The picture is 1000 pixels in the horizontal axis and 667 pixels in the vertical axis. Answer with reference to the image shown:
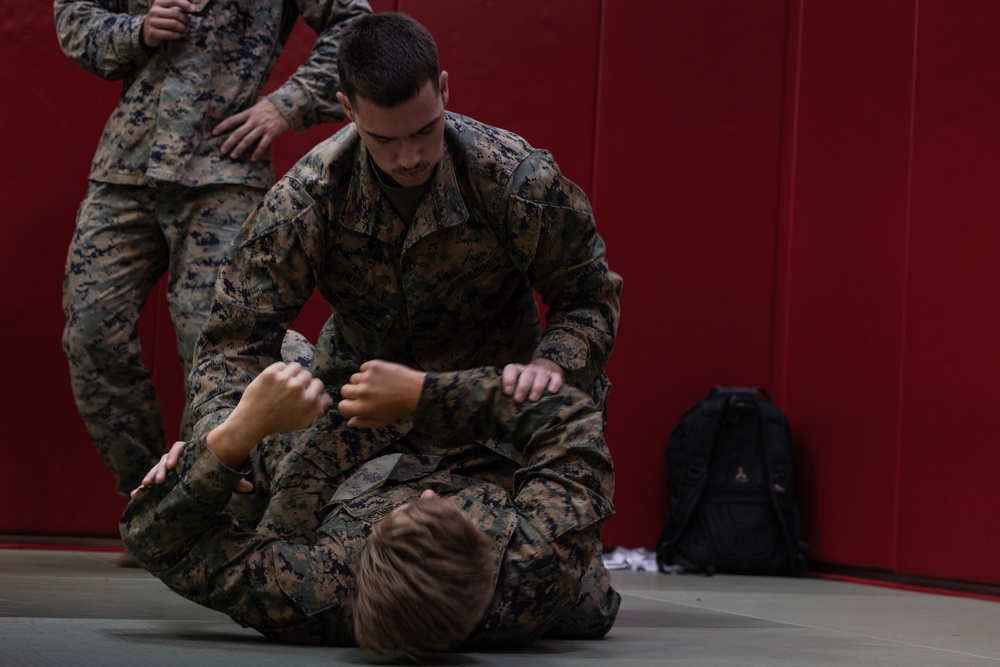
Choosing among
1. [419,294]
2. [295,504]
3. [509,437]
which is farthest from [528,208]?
[295,504]

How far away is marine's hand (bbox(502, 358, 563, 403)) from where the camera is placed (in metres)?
1.67

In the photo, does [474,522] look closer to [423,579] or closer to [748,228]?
[423,579]

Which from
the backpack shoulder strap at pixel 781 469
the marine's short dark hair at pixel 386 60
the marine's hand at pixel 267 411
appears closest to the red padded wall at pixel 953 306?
the backpack shoulder strap at pixel 781 469

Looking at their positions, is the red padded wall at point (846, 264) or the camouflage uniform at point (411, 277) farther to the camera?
the red padded wall at point (846, 264)

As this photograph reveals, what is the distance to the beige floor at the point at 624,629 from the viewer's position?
154 centimetres

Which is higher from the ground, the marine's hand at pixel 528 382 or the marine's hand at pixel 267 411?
the marine's hand at pixel 528 382

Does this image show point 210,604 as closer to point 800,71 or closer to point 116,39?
point 116,39

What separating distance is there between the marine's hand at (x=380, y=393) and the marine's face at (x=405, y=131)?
1.12ft

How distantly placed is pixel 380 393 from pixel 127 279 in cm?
128

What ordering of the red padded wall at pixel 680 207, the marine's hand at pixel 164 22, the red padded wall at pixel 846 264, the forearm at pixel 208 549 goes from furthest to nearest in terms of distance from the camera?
the red padded wall at pixel 680 207, the red padded wall at pixel 846 264, the marine's hand at pixel 164 22, the forearm at pixel 208 549

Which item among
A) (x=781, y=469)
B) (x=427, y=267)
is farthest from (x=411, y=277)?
(x=781, y=469)

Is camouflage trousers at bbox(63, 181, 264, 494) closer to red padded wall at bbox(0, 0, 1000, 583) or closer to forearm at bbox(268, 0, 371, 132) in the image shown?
forearm at bbox(268, 0, 371, 132)

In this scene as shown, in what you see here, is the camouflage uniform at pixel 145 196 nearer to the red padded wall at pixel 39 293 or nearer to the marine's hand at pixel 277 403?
the red padded wall at pixel 39 293

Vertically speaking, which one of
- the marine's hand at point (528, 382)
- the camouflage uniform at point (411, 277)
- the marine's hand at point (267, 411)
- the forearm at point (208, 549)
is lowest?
the forearm at point (208, 549)
